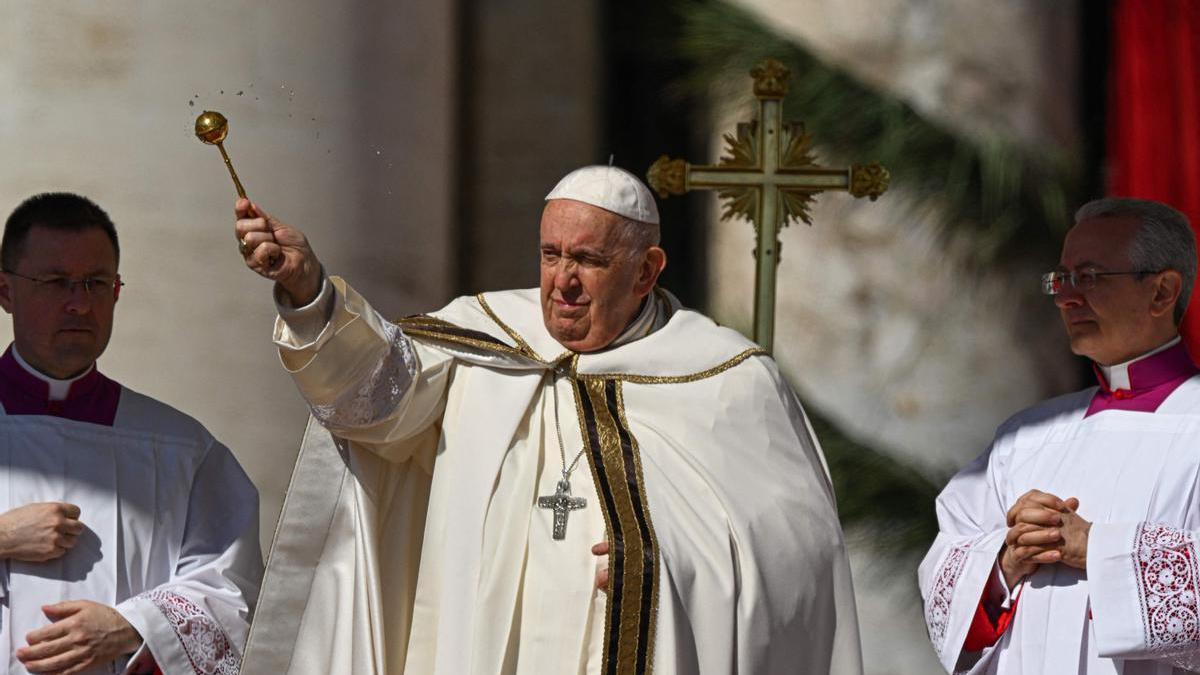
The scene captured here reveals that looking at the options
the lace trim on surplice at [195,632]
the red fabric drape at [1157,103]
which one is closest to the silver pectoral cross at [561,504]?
the lace trim on surplice at [195,632]

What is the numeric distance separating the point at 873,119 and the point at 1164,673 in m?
2.98

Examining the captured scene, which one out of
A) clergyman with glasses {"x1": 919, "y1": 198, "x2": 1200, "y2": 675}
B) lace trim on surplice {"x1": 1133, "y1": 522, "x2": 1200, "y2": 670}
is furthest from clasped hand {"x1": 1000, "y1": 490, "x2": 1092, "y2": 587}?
lace trim on surplice {"x1": 1133, "y1": 522, "x2": 1200, "y2": 670}

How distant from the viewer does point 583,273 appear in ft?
20.1

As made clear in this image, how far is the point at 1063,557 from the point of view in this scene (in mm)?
6156

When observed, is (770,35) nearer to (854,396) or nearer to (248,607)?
(854,396)

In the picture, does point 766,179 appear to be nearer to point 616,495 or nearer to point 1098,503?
point 1098,503

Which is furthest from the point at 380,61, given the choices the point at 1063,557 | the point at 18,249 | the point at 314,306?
the point at 1063,557

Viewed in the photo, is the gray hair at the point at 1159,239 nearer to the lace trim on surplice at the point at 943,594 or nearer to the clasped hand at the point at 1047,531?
the clasped hand at the point at 1047,531

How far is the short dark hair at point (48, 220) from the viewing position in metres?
6.42

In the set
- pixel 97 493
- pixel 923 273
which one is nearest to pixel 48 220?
pixel 97 493

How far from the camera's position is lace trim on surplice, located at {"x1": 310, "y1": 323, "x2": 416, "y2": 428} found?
225 inches

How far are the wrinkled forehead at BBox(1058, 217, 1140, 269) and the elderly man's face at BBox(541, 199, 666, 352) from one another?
4.00ft

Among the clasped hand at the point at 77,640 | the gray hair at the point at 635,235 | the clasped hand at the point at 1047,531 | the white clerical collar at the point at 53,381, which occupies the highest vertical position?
the gray hair at the point at 635,235

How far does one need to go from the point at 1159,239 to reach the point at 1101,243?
160 millimetres
